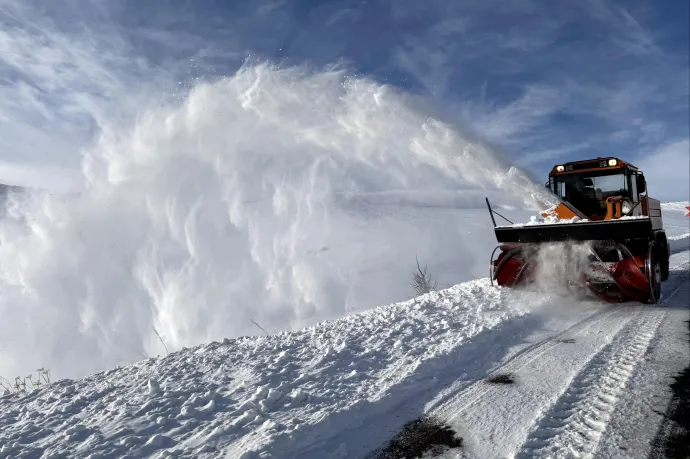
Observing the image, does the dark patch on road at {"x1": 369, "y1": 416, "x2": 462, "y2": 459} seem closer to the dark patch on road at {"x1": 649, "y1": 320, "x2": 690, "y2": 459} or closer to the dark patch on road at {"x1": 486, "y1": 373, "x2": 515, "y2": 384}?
the dark patch on road at {"x1": 486, "y1": 373, "x2": 515, "y2": 384}

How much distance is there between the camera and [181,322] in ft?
48.5

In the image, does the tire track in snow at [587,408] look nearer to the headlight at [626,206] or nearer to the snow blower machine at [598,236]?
the snow blower machine at [598,236]

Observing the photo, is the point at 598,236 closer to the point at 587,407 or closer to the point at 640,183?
the point at 640,183

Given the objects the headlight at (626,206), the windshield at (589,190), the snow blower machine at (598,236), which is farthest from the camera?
the windshield at (589,190)

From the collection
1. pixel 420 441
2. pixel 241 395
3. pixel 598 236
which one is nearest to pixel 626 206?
pixel 598 236

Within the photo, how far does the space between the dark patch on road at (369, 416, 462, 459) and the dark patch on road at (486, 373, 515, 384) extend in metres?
1.05

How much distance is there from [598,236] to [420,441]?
6154 millimetres

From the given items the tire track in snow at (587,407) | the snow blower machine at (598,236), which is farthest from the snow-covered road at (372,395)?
the snow blower machine at (598,236)

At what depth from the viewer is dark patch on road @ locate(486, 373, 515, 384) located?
3896mm

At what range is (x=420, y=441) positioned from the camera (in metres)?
2.88

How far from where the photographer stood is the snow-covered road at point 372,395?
2854 mm

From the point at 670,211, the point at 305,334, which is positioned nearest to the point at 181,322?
the point at 305,334

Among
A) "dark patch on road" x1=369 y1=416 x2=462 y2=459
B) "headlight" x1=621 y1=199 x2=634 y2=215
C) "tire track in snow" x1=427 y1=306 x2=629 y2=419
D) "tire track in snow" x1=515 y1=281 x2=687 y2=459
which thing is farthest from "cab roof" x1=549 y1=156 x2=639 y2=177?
"dark patch on road" x1=369 y1=416 x2=462 y2=459

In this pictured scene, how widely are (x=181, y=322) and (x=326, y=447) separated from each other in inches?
528
